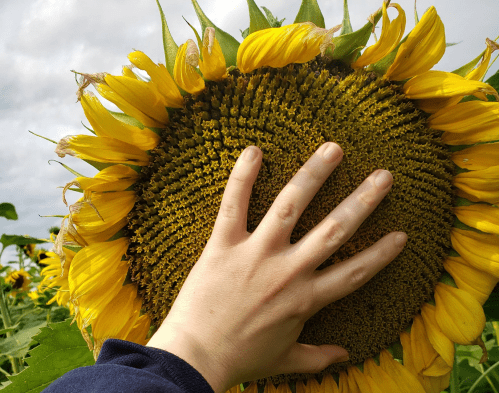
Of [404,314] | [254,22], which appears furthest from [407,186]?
[254,22]

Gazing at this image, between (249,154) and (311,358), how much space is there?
2.14ft

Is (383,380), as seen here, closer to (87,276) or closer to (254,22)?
(87,276)

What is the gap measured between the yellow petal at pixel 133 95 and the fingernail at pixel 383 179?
665mm

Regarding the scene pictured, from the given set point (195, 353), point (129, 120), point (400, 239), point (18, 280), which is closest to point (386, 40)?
point (400, 239)

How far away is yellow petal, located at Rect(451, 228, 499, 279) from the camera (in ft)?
4.32

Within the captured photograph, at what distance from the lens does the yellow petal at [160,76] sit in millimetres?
1237

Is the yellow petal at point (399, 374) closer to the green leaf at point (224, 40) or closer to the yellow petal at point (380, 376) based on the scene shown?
the yellow petal at point (380, 376)

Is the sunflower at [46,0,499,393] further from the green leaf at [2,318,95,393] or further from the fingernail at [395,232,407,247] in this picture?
the green leaf at [2,318,95,393]

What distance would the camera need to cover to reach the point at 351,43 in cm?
129

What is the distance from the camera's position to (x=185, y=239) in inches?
50.6

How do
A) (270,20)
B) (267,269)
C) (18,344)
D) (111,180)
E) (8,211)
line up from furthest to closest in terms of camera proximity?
(8,211) → (18,344) → (270,20) → (111,180) → (267,269)

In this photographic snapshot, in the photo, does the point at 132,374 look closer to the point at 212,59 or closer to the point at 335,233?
the point at 335,233

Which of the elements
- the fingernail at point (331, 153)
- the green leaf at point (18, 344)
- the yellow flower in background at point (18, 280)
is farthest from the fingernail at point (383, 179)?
the yellow flower in background at point (18, 280)

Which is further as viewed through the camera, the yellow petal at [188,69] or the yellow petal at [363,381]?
the yellow petal at [363,381]
